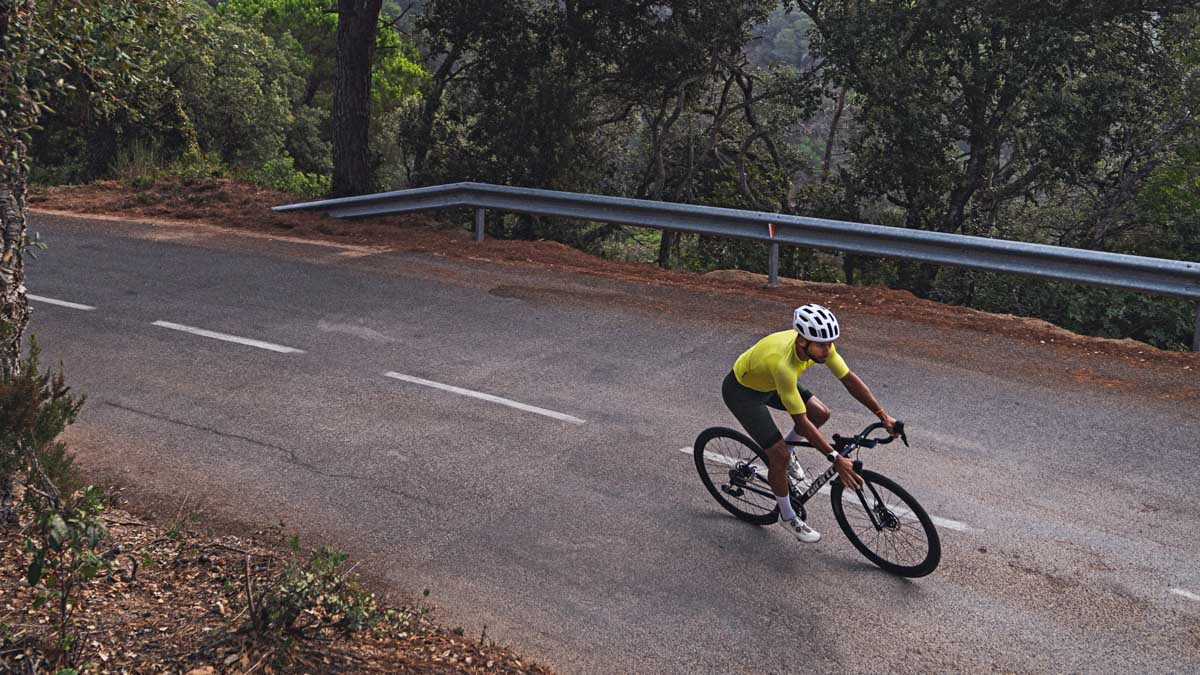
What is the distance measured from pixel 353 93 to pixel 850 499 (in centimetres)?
1365

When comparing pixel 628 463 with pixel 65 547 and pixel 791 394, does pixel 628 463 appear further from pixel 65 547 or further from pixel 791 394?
pixel 65 547

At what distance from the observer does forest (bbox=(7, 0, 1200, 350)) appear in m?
15.7

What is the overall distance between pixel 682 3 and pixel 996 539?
13.5m

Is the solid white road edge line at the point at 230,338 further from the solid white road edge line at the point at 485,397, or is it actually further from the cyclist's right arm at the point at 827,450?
the cyclist's right arm at the point at 827,450

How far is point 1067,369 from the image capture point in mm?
10422

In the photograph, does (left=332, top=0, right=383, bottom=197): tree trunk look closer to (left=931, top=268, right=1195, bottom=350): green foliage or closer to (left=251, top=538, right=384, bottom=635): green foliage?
(left=931, top=268, right=1195, bottom=350): green foliage

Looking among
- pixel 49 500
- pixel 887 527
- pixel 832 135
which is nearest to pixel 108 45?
pixel 49 500

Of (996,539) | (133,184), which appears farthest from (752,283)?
(133,184)

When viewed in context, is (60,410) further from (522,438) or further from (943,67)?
(943,67)

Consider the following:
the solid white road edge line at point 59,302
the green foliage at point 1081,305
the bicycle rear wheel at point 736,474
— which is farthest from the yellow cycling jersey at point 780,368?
the green foliage at point 1081,305

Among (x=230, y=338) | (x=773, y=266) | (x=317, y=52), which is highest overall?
(x=317, y=52)

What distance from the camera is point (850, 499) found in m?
7.19

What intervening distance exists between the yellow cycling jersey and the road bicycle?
1.42 feet

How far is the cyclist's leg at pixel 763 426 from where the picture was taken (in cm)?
716
